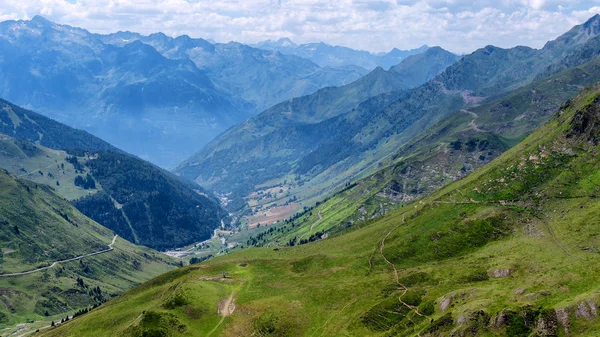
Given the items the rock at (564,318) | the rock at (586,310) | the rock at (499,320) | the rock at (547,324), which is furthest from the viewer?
the rock at (499,320)

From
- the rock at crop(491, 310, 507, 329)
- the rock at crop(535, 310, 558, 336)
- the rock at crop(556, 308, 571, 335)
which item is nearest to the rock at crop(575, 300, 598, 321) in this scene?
the rock at crop(556, 308, 571, 335)

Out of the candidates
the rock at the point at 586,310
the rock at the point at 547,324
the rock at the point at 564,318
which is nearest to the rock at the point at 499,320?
the rock at the point at 547,324

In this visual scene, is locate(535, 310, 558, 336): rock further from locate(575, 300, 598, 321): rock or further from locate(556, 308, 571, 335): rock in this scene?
locate(575, 300, 598, 321): rock

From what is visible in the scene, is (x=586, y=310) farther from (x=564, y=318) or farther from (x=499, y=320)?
(x=499, y=320)

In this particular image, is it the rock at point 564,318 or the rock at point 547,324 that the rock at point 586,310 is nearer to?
the rock at point 564,318

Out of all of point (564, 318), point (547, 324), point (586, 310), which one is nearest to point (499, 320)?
point (547, 324)

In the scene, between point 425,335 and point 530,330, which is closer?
point 530,330

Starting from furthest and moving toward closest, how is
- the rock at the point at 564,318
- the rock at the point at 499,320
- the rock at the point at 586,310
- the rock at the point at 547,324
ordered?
the rock at the point at 499,320 < the rock at the point at 547,324 < the rock at the point at 564,318 < the rock at the point at 586,310

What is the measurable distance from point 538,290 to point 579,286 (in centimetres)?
1493

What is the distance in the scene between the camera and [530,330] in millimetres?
174250

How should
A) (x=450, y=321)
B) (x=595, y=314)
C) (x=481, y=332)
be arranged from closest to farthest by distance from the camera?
1. (x=595, y=314)
2. (x=481, y=332)
3. (x=450, y=321)

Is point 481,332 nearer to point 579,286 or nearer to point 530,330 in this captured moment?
point 530,330

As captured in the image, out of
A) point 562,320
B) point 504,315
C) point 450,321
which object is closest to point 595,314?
point 562,320

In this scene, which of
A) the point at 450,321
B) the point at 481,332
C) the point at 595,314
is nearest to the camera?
the point at 595,314
